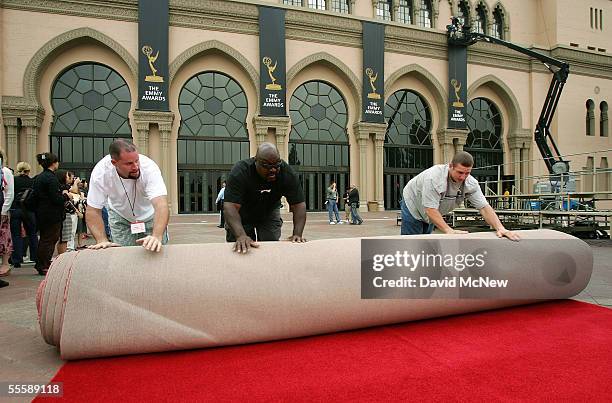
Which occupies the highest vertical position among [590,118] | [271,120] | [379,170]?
[590,118]

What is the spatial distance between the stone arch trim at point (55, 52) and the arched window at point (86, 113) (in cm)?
106

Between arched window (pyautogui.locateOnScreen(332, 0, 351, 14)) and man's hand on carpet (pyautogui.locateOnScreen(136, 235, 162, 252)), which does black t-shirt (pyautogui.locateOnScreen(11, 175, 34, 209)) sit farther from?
arched window (pyautogui.locateOnScreen(332, 0, 351, 14))

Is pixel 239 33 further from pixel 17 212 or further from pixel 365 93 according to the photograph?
pixel 17 212

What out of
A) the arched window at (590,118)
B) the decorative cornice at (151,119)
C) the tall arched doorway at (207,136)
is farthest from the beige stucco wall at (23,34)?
the arched window at (590,118)

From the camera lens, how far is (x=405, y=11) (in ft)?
82.7

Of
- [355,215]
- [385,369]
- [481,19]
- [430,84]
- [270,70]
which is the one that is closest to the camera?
[385,369]

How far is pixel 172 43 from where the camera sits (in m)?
19.4

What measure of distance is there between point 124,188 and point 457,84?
81.7 ft

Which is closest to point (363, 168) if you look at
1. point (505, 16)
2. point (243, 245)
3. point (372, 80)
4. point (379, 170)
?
point (379, 170)

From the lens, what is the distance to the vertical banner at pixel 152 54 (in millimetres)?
18641

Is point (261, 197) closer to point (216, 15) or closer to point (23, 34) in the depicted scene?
point (216, 15)

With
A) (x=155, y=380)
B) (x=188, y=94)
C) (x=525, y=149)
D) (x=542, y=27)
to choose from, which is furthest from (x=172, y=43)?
(x=542, y=27)

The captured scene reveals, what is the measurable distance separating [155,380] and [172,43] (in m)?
20.4

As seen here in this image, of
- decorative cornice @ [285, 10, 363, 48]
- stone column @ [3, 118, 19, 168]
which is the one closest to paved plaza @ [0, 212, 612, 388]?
stone column @ [3, 118, 19, 168]
